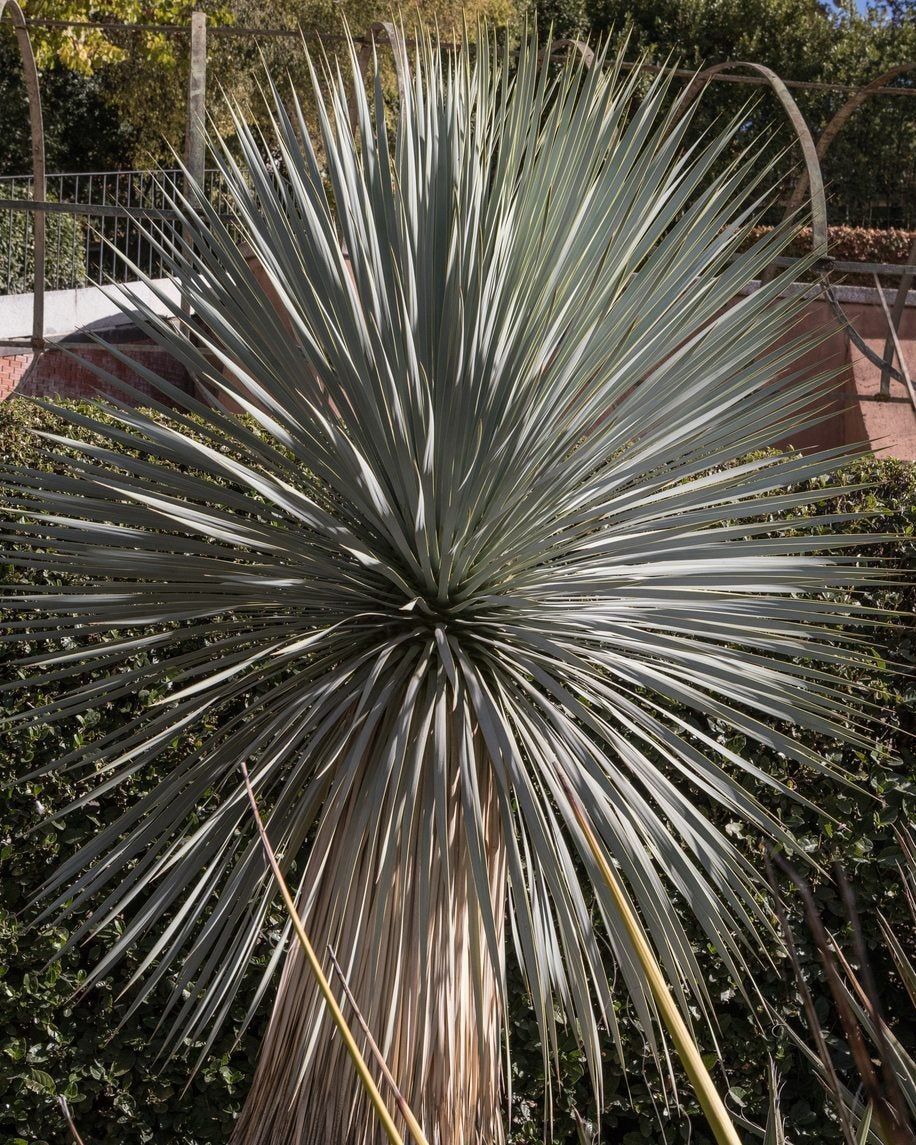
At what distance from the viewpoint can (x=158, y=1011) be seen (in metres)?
3.65

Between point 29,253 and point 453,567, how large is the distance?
1235 cm

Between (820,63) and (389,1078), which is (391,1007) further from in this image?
(820,63)

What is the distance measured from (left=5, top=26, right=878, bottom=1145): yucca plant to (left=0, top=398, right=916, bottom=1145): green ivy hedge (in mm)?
965

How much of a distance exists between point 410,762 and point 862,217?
1894cm

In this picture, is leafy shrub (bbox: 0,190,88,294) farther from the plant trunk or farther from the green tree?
the plant trunk

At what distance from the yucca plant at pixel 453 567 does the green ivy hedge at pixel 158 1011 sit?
0.97 metres

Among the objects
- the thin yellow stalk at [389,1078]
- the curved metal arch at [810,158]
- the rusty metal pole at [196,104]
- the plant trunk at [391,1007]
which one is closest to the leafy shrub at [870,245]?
the curved metal arch at [810,158]

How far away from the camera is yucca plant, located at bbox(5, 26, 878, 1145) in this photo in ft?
7.79

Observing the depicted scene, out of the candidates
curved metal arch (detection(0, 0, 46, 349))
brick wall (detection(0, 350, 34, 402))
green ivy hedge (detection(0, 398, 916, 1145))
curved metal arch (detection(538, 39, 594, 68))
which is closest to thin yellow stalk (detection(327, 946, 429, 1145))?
curved metal arch (detection(538, 39, 594, 68))

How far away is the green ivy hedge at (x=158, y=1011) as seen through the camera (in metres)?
3.57

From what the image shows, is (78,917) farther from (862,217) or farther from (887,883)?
(862,217)

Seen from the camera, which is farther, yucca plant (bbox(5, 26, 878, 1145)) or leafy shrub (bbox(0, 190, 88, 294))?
leafy shrub (bbox(0, 190, 88, 294))

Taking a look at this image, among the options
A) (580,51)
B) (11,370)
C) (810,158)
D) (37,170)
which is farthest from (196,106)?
(11,370)

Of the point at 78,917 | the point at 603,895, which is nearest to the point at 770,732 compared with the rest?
the point at 603,895
